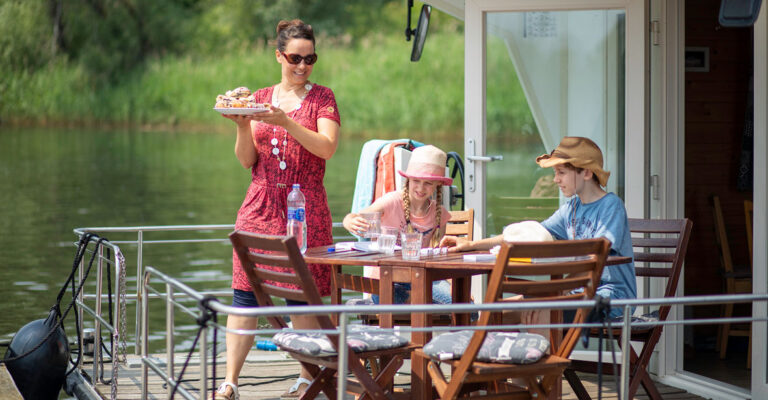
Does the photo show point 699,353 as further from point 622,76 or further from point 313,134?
point 313,134

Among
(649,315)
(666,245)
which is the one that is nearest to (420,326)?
(649,315)

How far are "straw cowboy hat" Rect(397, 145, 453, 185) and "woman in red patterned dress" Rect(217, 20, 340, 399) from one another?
0.33m

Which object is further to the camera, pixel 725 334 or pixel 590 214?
pixel 725 334

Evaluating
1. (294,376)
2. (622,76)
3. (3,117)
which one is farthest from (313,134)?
(3,117)

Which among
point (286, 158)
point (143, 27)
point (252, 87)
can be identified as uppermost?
point (143, 27)

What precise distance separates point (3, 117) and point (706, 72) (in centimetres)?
3380

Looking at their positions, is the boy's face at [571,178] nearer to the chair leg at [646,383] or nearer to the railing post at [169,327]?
the chair leg at [646,383]

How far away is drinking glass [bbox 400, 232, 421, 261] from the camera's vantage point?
374cm

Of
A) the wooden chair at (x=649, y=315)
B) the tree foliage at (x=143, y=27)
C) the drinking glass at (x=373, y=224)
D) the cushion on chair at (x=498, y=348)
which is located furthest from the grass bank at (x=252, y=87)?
the cushion on chair at (x=498, y=348)

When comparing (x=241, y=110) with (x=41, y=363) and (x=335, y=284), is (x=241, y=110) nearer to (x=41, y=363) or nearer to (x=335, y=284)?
(x=335, y=284)

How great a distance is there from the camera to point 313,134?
425 cm

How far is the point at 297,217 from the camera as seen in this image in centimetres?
428

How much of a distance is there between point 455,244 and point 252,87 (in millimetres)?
30533

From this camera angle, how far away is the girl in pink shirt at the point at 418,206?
4188 mm
